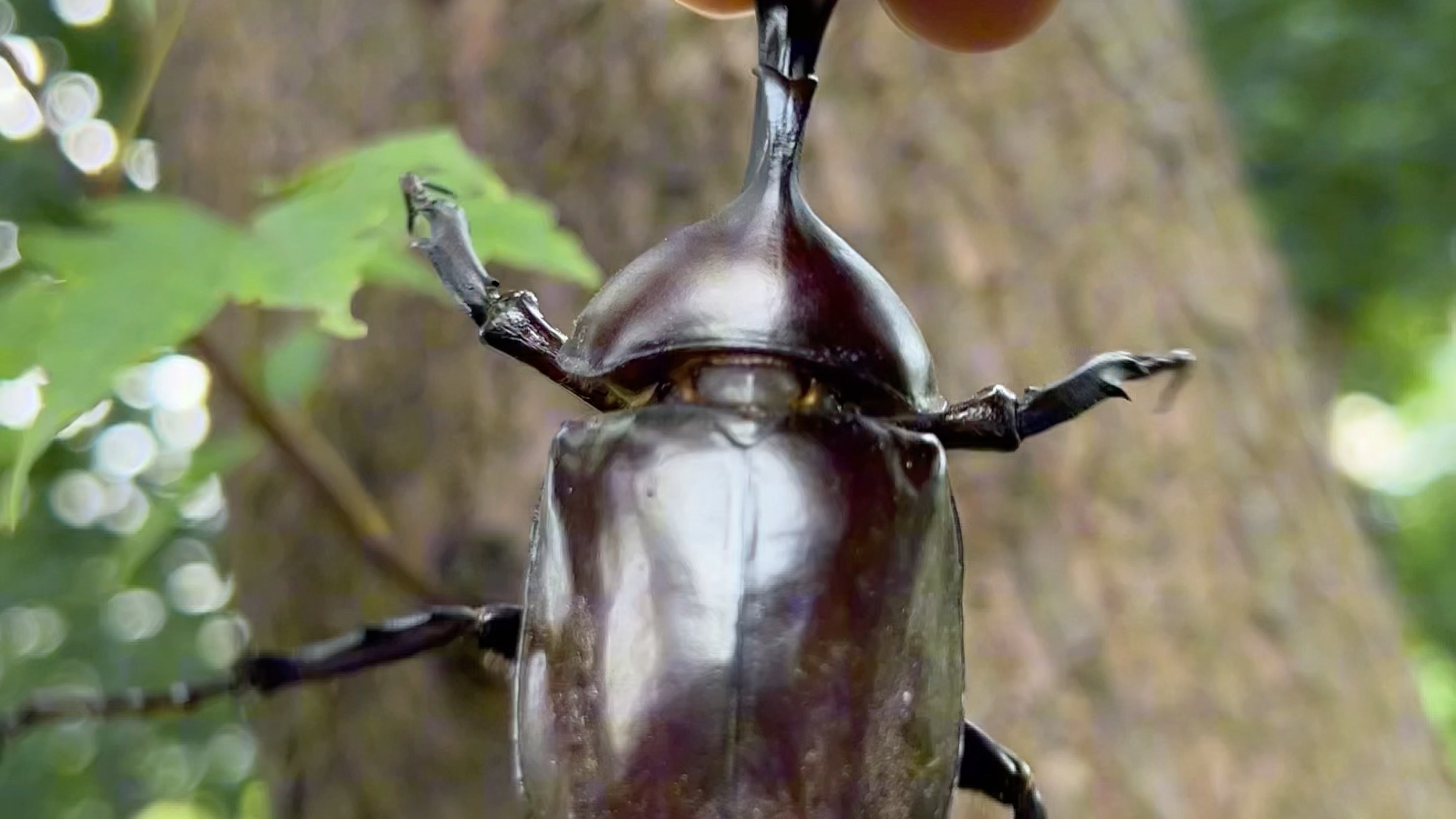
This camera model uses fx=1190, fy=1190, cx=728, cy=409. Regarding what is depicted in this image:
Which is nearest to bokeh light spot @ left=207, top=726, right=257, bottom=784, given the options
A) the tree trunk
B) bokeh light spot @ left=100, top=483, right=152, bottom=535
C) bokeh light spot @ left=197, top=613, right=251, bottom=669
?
bokeh light spot @ left=197, top=613, right=251, bottom=669

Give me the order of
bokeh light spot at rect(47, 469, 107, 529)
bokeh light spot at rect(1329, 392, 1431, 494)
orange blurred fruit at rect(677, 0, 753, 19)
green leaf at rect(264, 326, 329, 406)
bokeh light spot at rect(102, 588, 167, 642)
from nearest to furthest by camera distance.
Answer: orange blurred fruit at rect(677, 0, 753, 19) < green leaf at rect(264, 326, 329, 406) < bokeh light spot at rect(47, 469, 107, 529) < bokeh light spot at rect(102, 588, 167, 642) < bokeh light spot at rect(1329, 392, 1431, 494)

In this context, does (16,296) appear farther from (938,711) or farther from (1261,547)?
(1261,547)

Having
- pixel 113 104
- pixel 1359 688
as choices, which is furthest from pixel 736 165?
pixel 113 104

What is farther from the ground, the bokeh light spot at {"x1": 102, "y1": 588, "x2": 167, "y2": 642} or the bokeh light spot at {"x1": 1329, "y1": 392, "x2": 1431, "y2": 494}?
the bokeh light spot at {"x1": 1329, "y1": 392, "x2": 1431, "y2": 494}

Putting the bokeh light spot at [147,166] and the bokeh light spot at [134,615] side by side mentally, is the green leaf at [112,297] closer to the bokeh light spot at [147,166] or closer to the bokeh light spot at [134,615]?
the bokeh light spot at [147,166]

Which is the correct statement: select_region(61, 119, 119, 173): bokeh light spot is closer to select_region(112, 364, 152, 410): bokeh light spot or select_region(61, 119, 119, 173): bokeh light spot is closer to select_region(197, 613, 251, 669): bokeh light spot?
select_region(112, 364, 152, 410): bokeh light spot

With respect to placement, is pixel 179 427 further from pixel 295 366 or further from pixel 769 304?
pixel 769 304
